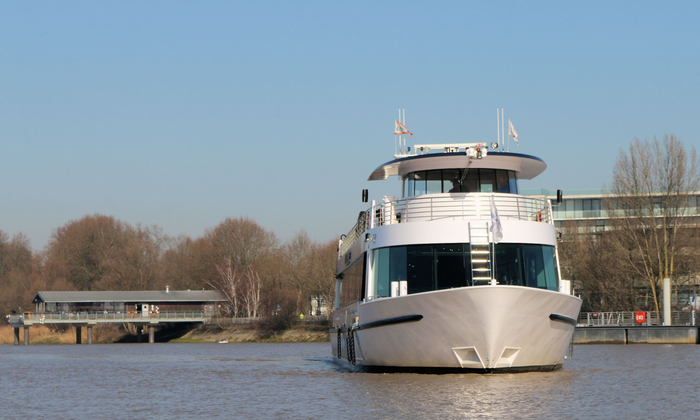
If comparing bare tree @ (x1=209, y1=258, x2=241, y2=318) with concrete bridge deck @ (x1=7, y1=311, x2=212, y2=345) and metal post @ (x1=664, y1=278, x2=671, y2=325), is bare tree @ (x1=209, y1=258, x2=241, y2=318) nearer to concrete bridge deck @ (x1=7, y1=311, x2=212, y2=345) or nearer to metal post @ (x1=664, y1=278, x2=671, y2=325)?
concrete bridge deck @ (x1=7, y1=311, x2=212, y2=345)

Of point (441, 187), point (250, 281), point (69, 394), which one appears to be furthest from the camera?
point (250, 281)

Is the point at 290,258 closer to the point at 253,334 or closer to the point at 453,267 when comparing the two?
the point at 253,334

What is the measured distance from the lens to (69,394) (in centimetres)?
1873

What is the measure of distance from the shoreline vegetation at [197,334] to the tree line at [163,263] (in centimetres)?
550

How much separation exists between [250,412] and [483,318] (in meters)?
5.54

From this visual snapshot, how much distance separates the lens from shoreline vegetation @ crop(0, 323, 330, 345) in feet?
233

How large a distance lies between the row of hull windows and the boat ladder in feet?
8.23

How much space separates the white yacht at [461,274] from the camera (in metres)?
17.8

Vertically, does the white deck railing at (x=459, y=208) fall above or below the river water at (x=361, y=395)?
above

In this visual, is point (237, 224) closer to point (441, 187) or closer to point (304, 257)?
point (304, 257)

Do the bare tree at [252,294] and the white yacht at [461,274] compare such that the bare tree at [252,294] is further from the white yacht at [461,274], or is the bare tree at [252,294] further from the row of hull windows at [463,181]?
the row of hull windows at [463,181]

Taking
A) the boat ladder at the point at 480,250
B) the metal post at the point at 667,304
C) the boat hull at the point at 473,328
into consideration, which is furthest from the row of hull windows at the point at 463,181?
the metal post at the point at 667,304

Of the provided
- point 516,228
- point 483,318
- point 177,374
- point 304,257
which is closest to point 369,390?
point 483,318

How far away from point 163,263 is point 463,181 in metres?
86.2
